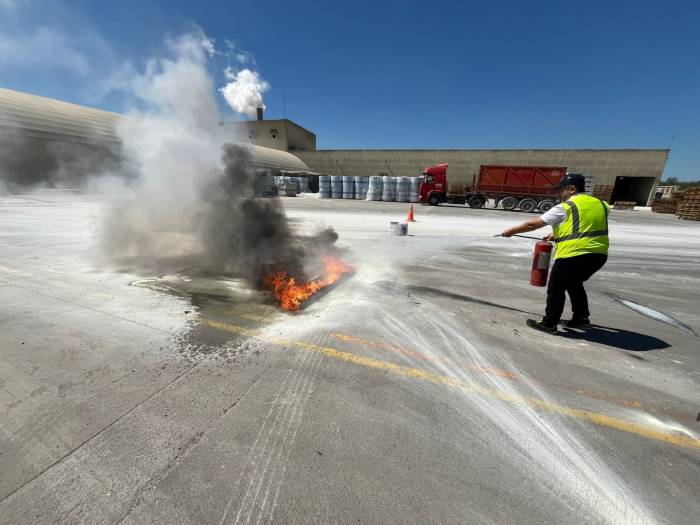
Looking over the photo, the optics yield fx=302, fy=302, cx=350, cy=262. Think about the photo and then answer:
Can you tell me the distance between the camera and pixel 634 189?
35438 millimetres

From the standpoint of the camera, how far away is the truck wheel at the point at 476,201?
22.9 metres

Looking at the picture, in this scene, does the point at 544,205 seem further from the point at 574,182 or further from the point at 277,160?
the point at 277,160

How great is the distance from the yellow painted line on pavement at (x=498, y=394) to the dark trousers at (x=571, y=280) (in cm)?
151

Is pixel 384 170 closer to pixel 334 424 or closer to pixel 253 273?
pixel 253 273

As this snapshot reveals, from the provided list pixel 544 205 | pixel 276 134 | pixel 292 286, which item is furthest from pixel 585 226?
pixel 276 134

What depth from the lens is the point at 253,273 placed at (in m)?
5.21

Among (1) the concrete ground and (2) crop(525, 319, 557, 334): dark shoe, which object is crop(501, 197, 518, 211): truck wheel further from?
(2) crop(525, 319, 557, 334): dark shoe

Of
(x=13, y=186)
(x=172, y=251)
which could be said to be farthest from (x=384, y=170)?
(x=172, y=251)

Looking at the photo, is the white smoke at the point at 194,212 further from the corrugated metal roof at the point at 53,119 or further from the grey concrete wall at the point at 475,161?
the grey concrete wall at the point at 475,161

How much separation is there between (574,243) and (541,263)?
1.43 ft

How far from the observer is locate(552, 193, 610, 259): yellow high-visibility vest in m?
3.33

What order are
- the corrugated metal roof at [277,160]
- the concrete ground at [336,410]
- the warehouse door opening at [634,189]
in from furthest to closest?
the corrugated metal roof at [277,160] → the warehouse door opening at [634,189] → the concrete ground at [336,410]

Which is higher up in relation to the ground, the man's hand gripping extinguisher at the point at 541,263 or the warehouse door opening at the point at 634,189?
the warehouse door opening at the point at 634,189

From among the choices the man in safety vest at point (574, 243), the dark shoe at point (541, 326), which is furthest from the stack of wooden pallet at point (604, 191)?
the dark shoe at point (541, 326)
